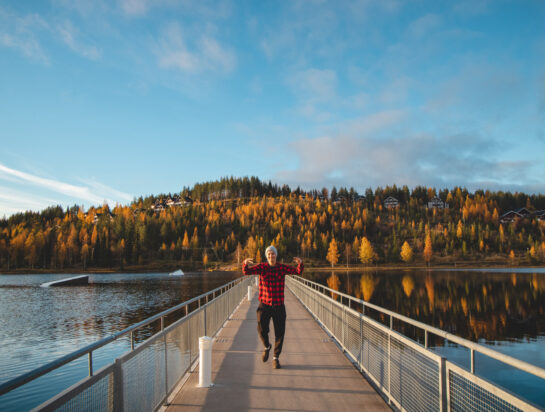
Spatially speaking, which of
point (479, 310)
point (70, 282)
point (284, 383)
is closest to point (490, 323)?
point (479, 310)

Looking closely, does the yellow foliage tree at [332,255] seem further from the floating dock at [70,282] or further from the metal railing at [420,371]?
the metal railing at [420,371]

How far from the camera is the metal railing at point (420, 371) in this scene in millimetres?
3257

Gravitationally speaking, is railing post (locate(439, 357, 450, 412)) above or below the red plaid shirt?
below

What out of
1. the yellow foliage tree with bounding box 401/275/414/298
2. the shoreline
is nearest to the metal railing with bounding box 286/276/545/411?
the yellow foliage tree with bounding box 401/275/414/298

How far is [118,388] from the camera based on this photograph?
404cm

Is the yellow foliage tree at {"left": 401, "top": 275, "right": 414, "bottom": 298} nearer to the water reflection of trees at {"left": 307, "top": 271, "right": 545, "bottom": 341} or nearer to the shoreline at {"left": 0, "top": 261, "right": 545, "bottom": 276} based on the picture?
the water reflection of trees at {"left": 307, "top": 271, "right": 545, "bottom": 341}

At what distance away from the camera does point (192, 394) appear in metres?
5.85

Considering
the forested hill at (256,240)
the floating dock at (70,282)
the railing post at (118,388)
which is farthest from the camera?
the forested hill at (256,240)

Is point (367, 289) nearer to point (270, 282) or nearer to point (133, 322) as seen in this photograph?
point (133, 322)

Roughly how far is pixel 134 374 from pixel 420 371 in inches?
136

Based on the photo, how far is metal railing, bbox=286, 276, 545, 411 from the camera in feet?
10.7

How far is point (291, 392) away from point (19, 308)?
3498cm

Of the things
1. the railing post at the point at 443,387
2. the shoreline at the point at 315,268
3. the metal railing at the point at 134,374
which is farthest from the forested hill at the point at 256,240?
the railing post at the point at 443,387

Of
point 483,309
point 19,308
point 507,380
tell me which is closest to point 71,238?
point 19,308
